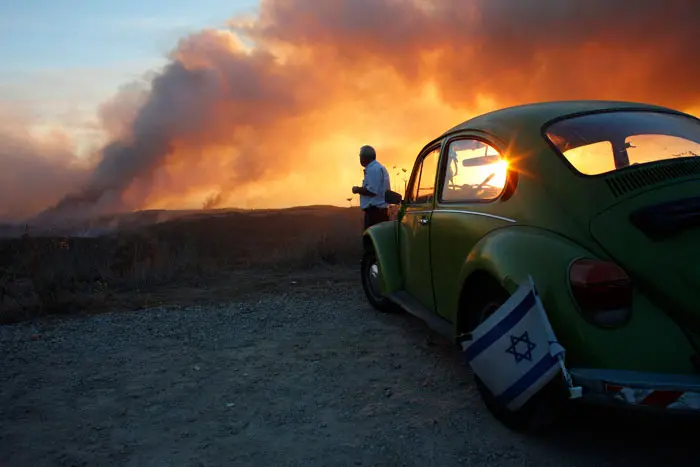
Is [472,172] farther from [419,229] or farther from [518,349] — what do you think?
[518,349]

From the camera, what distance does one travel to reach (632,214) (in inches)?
109

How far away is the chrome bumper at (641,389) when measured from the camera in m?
2.34

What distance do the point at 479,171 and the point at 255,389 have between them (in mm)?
2226

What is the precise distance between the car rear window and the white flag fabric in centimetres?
96

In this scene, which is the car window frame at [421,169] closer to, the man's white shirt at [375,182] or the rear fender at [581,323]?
the rear fender at [581,323]

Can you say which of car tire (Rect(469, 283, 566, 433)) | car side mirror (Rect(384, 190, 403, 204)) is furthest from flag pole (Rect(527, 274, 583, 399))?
car side mirror (Rect(384, 190, 403, 204))

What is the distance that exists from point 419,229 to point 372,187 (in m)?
3.59

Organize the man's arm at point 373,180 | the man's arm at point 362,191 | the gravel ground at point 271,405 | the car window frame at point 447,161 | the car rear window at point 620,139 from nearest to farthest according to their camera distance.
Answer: the gravel ground at point 271,405
the car rear window at point 620,139
the car window frame at point 447,161
the man's arm at point 362,191
the man's arm at point 373,180

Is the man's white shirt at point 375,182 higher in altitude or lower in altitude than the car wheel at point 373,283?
higher

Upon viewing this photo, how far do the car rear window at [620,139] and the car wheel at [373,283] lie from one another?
3025 millimetres

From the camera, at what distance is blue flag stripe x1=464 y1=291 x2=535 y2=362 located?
264 centimetres

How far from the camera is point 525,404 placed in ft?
9.91

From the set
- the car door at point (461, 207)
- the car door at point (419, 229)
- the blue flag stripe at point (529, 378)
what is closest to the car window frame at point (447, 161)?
the car door at point (461, 207)

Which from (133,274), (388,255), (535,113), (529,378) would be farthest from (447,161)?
(133,274)
